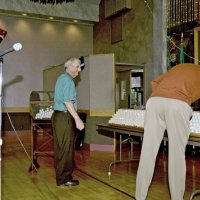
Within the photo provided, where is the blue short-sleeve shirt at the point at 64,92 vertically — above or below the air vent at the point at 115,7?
below

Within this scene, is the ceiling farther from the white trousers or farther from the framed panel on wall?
the white trousers

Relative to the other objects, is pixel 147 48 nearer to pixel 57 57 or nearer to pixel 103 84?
pixel 103 84

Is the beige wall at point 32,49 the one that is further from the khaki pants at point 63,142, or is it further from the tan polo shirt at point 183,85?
the tan polo shirt at point 183,85

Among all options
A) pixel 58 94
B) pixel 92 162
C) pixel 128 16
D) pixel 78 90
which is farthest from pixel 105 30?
pixel 58 94

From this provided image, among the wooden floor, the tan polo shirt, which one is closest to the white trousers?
the tan polo shirt

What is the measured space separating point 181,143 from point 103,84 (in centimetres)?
391

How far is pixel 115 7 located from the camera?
847 cm

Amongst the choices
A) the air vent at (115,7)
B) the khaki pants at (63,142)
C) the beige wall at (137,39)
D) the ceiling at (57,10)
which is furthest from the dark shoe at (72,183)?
the ceiling at (57,10)

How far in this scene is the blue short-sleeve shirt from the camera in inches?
130

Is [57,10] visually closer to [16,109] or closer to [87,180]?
[16,109]

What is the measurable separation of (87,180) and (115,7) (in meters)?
5.89

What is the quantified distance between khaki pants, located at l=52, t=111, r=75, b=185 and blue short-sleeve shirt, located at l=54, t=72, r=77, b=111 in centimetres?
9

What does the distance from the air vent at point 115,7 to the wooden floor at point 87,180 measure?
4.19m

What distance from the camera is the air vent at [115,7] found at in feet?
26.0
